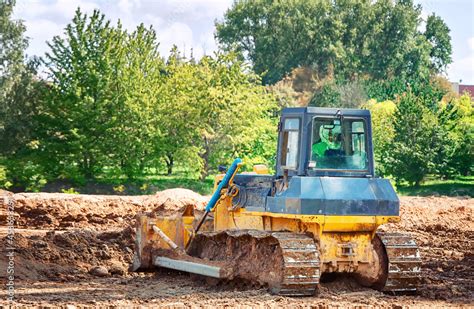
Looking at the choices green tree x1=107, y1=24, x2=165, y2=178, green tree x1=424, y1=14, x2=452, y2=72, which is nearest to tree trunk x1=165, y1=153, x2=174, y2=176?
green tree x1=107, y1=24, x2=165, y2=178

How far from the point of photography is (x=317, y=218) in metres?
12.8

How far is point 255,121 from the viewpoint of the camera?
135ft

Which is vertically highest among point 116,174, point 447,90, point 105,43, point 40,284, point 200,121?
point 447,90

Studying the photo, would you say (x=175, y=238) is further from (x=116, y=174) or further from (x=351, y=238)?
(x=116, y=174)

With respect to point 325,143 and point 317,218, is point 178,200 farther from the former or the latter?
point 317,218

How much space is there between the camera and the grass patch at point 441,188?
133ft

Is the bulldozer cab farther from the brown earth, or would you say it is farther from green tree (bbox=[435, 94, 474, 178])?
green tree (bbox=[435, 94, 474, 178])

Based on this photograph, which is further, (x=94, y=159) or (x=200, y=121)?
(x=200, y=121)

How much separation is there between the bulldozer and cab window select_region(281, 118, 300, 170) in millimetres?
14

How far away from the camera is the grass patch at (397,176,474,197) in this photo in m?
40.7

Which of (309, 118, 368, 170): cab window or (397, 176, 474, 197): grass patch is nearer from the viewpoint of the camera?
(309, 118, 368, 170): cab window

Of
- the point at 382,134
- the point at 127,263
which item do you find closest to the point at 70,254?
the point at 127,263

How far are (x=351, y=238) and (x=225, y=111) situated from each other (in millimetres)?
27096

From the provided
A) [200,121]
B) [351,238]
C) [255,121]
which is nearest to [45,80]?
[200,121]
